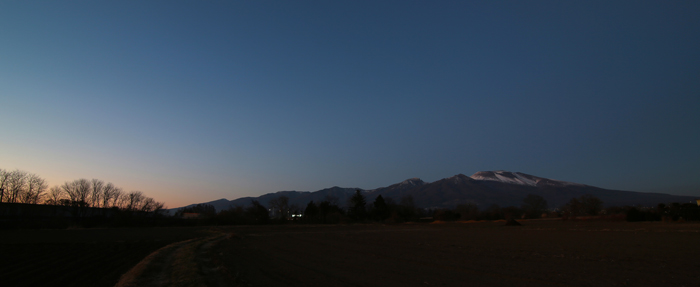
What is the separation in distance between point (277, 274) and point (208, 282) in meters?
2.46

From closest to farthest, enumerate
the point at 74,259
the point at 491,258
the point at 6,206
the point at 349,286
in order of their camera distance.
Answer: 1. the point at 349,286
2. the point at 491,258
3. the point at 74,259
4. the point at 6,206

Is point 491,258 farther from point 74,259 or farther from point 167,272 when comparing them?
point 74,259

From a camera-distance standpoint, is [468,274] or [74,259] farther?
[74,259]

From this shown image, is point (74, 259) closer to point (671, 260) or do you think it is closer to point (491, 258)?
point (491, 258)

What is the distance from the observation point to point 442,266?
1389 cm

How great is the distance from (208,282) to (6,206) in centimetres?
9003

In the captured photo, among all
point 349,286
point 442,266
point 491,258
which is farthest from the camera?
point 491,258

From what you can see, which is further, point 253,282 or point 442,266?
point 442,266

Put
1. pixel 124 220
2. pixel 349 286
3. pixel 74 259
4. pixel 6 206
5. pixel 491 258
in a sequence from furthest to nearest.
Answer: pixel 124 220 → pixel 6 206 → pixel 74 259 → pixel 491 258 → pixel 349 286

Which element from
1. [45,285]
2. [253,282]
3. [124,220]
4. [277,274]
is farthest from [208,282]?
[124,220]

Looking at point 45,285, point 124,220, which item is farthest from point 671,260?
point 124,220

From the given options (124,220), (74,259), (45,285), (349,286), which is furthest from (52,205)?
(349,286)

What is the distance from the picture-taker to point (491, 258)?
16.0 metres

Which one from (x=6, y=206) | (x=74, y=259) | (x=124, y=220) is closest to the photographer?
(x=74, y=259)
